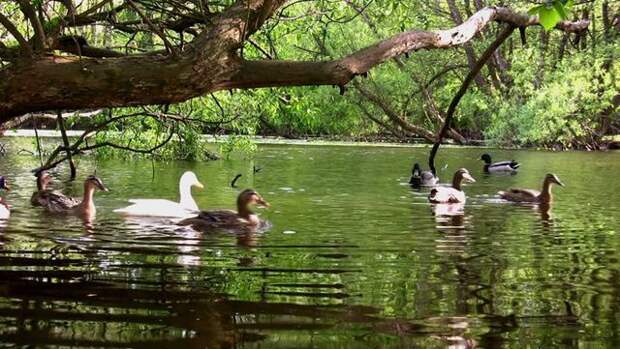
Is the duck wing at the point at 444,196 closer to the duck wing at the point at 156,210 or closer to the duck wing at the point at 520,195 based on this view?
the duck wing at the point at 520,195

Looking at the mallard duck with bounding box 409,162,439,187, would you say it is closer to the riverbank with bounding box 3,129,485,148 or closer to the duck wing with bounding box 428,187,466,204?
the duck wing with bounding box 428,187,466,204

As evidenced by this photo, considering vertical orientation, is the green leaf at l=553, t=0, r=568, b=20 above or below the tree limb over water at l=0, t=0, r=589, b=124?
above

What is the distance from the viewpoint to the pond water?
19.1ft

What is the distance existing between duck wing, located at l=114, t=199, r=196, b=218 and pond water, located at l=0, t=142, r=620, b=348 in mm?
318

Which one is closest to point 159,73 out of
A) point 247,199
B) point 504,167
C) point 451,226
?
point 247,199

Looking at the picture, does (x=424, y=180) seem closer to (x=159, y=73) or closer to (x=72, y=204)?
(x=72, y=204)

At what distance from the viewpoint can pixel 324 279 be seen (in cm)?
798

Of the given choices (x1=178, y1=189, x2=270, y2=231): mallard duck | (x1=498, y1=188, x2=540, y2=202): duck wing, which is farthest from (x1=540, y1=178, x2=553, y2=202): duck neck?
(x1=178, y1=189, x2=270, y2=231): mallard duck

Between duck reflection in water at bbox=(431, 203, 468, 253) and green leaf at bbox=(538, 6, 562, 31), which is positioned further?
duck reflection in water at bbox=(431, 203, 468, 253)

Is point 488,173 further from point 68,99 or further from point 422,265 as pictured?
point 68,99

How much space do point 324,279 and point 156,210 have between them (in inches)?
255

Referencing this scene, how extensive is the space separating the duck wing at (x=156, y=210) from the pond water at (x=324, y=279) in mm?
318

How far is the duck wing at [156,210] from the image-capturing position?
13.8 metres

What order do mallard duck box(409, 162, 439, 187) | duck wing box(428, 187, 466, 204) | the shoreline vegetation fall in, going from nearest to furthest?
duck wing box(428, 187, 466, 204) → mallard duck box(409, 162, 439, 187) → the shoreline vegetation
